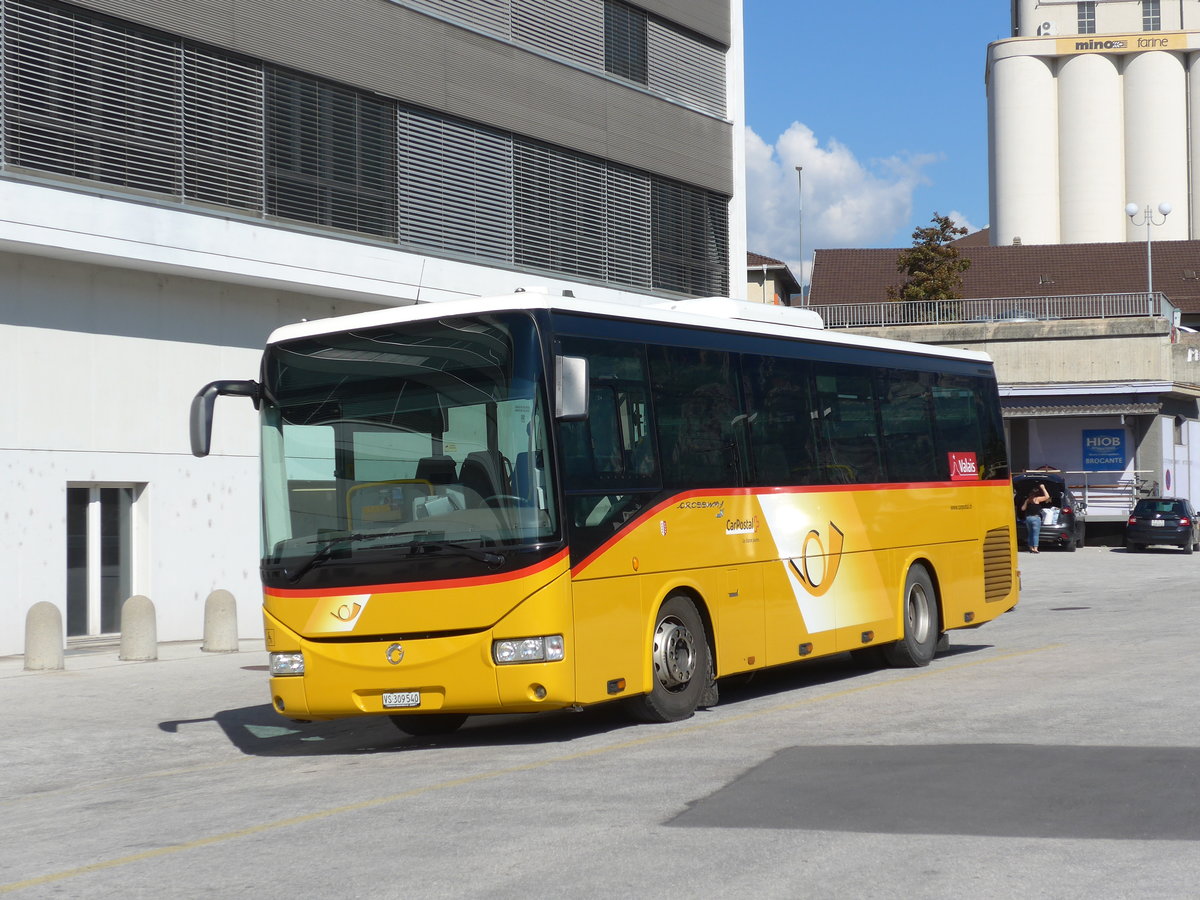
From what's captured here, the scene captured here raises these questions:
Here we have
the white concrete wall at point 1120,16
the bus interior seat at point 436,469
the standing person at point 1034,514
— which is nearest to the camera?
the bus interior seat at point 436,469

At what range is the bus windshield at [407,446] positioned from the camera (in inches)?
411

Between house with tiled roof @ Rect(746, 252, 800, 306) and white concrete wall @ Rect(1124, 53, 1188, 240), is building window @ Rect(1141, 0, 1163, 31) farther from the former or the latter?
house with tiled roof @ Rect(746, 252, 800, 306)

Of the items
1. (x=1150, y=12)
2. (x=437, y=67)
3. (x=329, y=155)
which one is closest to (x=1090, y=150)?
(x=1150, y=12)

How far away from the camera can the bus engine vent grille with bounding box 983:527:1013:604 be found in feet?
55.8

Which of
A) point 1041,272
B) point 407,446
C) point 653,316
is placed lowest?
point 407,446

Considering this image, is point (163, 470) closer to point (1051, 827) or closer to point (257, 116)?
point (257, 116)

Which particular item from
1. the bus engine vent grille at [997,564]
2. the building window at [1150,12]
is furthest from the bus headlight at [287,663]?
the building window at [1150,12]

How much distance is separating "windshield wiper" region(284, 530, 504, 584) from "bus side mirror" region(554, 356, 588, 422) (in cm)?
103

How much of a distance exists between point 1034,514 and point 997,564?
25.7m

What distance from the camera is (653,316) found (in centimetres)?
1190

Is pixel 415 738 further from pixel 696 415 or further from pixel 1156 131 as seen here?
pixel 1156 131

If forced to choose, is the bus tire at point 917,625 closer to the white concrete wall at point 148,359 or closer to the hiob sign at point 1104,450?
the white concrete wall at point 148,359

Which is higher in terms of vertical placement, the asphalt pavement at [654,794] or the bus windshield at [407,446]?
the bus windshield at [407,446]

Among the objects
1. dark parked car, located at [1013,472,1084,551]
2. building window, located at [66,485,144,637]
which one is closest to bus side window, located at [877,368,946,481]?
building window, located at [66,485,144,637]
